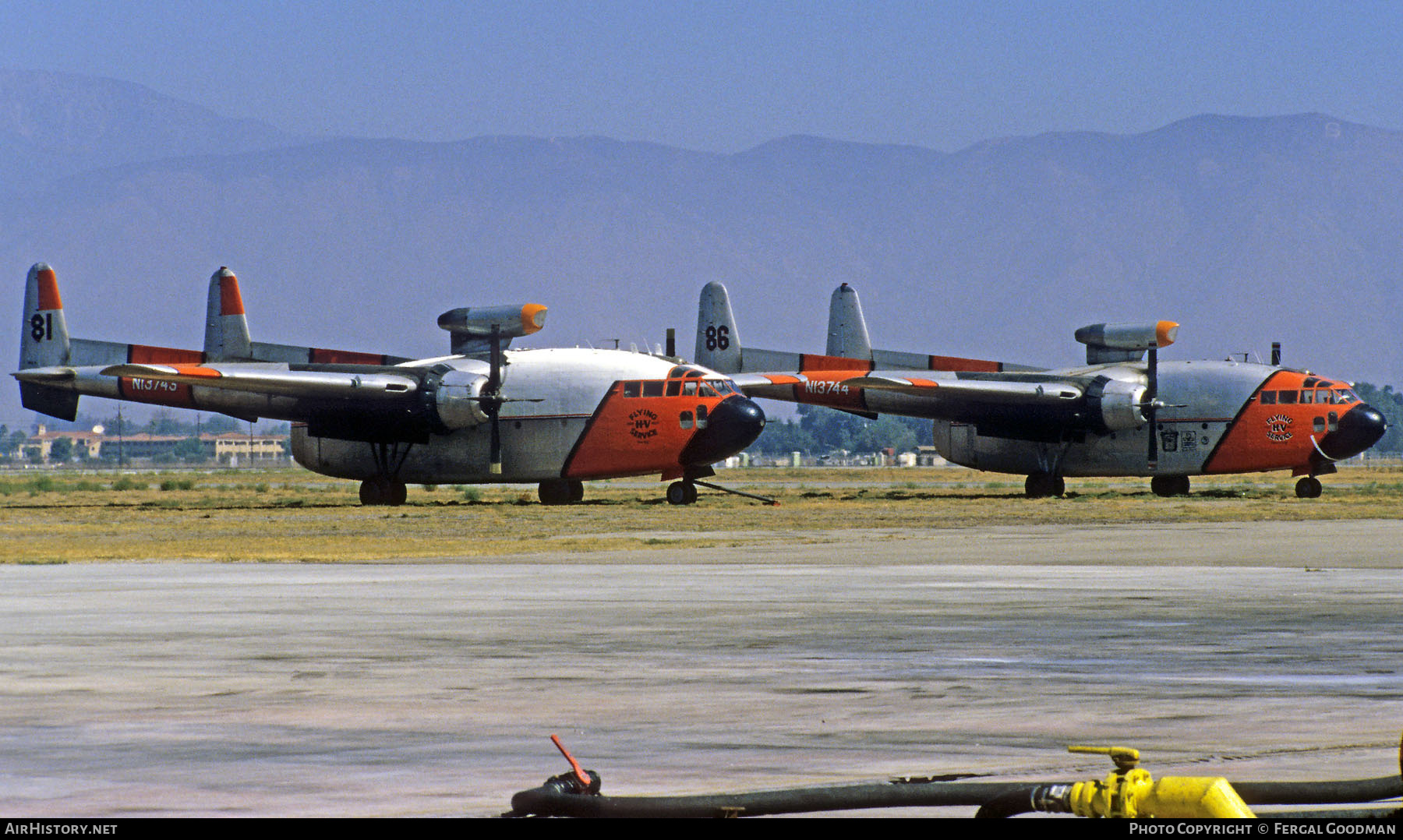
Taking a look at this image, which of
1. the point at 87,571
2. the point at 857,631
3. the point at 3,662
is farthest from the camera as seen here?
the point at 87,571

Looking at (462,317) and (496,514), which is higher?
(462,317)

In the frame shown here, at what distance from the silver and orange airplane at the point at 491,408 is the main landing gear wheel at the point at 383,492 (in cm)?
5

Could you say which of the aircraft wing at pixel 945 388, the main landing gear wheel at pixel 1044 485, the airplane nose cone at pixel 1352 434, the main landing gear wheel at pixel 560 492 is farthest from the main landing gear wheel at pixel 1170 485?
the main landing gear wheel at pixel 560 492

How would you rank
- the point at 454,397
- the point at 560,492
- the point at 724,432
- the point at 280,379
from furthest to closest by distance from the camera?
the point at 560,492 → the point at 724,432 → the point at 454,397 → the point at 280,379

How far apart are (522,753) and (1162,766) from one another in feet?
11.0

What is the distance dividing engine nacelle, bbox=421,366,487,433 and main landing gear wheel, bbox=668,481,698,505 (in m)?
6.28

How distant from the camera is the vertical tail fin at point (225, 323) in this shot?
6128 centimetres

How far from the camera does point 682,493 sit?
186 ft

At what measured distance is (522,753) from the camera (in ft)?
32.6

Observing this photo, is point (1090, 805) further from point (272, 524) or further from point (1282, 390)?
point (1282, 390)

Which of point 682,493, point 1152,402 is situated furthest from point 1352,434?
point 682,493

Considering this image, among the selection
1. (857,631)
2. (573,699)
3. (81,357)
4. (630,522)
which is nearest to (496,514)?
(630,522)

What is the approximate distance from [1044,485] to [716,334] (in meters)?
14.9

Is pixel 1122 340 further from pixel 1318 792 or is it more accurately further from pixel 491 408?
pixel 1318 792
